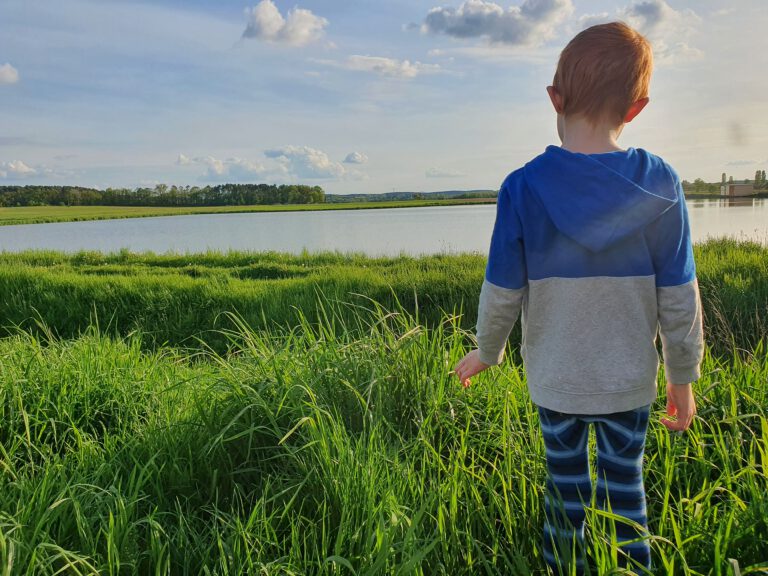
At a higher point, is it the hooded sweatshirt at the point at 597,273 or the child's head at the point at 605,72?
the child's head at the point at 605,72

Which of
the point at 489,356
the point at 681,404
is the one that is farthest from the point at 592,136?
the point at 681,404

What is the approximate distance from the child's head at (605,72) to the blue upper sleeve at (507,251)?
0.33 metres

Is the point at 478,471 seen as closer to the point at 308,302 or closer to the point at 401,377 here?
the point at 401,377

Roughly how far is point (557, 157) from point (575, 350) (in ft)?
1.90

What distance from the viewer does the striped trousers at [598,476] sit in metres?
1.71

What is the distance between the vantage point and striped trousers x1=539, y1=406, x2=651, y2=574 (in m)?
1.71

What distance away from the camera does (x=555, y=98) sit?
1.68m

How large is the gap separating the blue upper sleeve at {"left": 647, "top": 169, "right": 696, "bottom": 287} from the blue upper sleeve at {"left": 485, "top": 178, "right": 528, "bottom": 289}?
39 centimetres

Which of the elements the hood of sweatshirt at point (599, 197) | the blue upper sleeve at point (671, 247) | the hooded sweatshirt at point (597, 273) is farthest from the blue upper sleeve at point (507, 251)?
the blue upper sleeve at point (671, 247)

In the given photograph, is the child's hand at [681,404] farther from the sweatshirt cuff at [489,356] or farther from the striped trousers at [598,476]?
the sweatshirt cuff at [489,356]

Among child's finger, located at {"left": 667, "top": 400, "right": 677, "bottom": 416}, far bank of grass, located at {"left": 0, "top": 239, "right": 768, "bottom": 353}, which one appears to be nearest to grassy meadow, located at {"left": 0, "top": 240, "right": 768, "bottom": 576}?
child's finger, located at {"left": 667, "top": 400, "right": 677, "bottom": 416}

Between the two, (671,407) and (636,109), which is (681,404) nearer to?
(671,407)

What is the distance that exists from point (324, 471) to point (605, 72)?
1595 millimetres

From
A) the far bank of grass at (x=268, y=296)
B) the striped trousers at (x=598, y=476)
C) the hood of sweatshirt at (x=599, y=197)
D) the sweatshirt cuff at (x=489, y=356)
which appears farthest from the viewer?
the far bank of grass at (x=268, y=296)
